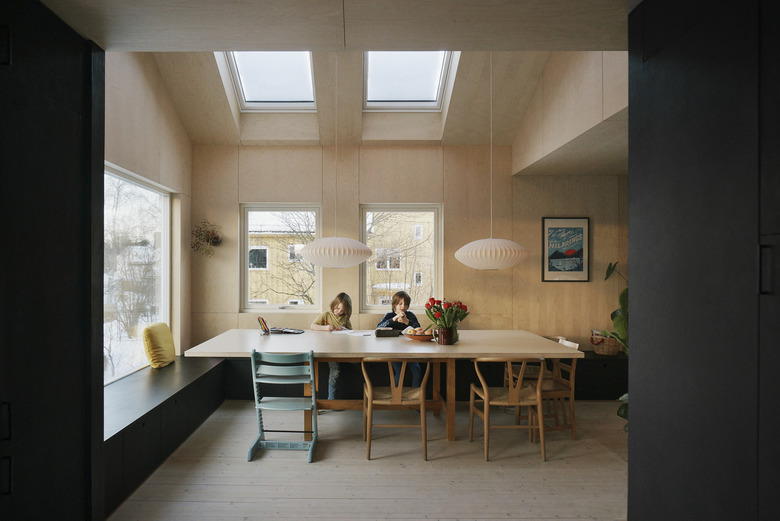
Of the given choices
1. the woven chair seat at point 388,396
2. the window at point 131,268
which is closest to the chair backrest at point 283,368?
the woven chair seat at point 388,396

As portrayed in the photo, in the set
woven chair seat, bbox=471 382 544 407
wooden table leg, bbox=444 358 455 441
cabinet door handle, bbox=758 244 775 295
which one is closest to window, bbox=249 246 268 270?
wooden table leg, bbox=444 358 455 441

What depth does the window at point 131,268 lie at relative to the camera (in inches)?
145

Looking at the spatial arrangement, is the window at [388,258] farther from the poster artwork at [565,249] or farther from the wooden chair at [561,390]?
the wooden chair at [561,390]

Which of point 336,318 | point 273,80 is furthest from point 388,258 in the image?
point 273,80

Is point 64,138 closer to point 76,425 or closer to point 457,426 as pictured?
point 76,425

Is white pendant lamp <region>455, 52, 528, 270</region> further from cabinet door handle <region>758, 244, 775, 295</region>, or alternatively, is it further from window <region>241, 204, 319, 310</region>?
cabinet door handle <region>758, 244, 775, 295</region>

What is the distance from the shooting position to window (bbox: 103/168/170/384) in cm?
369

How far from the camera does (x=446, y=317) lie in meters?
3.81

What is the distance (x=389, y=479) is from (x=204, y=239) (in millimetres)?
3574

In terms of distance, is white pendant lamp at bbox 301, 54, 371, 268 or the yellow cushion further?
the yellow cushion

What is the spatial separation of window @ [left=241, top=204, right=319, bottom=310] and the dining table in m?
1.21

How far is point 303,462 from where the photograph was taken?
321cm

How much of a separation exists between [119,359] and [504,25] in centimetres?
387

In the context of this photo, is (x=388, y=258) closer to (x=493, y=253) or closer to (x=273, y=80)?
(x=493, y=253)
